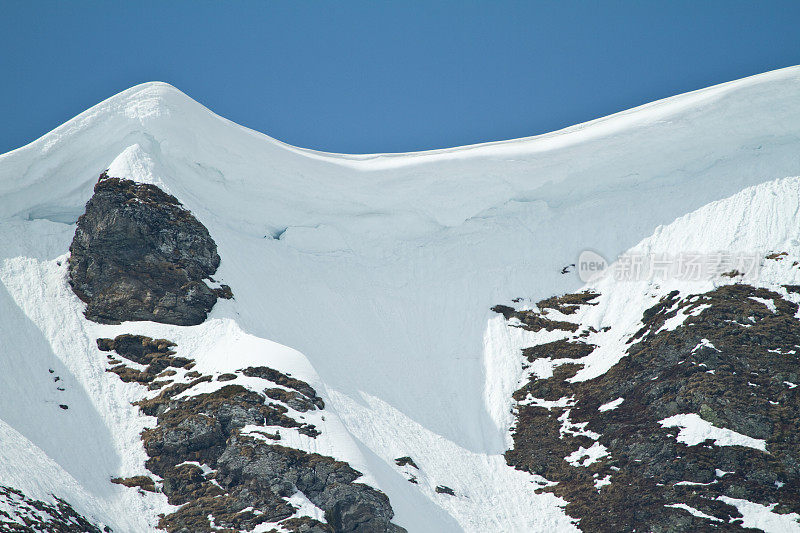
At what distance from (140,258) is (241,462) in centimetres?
1825

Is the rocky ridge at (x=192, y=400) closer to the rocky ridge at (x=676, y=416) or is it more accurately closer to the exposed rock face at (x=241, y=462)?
the exposed rock face at (x=241, y=462)

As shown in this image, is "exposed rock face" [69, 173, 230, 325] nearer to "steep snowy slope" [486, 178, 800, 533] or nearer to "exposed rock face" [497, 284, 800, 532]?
"steep snowy slope" [486, 178, 800, 533]

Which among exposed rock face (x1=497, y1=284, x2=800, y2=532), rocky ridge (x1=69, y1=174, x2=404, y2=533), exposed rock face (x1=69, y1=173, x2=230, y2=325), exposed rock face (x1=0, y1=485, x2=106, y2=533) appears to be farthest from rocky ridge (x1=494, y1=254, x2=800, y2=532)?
exposed rock face (x1=0, y1=485, x2=106, y2=533)

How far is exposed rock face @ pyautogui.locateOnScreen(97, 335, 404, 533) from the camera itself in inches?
1294

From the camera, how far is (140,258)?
47.0m

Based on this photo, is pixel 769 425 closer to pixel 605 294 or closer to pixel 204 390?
pixel 605 294

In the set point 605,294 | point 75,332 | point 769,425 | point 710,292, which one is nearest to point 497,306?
point 605,294

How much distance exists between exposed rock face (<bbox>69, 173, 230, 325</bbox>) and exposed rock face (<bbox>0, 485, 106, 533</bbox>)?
1562 centimetres

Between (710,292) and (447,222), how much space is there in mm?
21260

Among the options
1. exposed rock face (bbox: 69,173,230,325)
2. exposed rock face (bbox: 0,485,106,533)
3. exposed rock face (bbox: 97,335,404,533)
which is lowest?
exposed rock face (bbox: 0,485,106,533)

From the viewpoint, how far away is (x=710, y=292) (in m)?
43.6

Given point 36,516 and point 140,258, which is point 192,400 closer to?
point 36,516

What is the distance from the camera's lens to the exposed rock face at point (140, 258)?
44875mm

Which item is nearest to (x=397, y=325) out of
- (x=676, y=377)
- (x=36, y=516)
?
(x=676, y=377)
